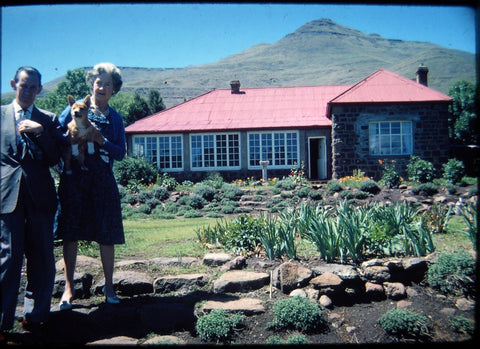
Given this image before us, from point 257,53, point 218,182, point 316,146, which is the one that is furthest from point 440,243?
point 257,53

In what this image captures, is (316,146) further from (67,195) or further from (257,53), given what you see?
(257,53)

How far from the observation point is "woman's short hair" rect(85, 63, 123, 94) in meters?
3.46

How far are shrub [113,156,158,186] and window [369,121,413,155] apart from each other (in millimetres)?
9970

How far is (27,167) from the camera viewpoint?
3.06 meters

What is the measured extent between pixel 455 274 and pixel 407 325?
0.89m

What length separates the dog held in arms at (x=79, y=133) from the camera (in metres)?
3.28

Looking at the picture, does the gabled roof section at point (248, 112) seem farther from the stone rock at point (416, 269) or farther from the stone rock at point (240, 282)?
the stone rock at point (240, 282)

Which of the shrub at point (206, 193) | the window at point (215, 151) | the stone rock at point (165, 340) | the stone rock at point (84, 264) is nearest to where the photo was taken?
the stone rock at point (165, 340)

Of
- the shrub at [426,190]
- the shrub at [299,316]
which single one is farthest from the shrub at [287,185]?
the shrub at [299,316]

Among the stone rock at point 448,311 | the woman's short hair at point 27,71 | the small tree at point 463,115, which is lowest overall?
the stone rock at point 448,311

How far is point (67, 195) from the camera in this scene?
3.36 m

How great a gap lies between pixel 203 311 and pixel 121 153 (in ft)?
5.67

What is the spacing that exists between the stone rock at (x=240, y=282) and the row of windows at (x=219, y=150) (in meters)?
14.1

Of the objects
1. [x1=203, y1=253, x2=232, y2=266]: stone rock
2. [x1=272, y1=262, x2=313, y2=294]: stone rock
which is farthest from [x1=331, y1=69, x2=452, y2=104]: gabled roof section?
[x1=272, y1=262, x2=313, y2=294]: stone rock
